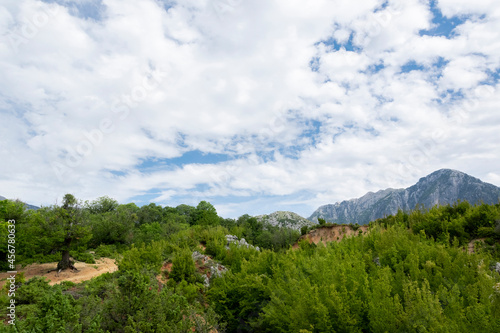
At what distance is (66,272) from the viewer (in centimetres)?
1672

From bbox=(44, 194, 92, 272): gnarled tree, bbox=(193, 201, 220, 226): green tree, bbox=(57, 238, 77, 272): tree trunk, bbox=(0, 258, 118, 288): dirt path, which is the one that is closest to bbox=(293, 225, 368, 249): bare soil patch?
bbox=(0, 258, 118, 288): dirt path

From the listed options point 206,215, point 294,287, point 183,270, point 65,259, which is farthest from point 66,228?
point 206,215

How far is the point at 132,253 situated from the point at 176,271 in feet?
7.11

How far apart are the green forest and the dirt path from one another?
0.88 m

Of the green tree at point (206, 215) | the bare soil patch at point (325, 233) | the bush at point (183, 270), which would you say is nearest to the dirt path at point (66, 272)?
the bush at point (183, 270)

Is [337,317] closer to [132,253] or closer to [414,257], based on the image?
[414,257]

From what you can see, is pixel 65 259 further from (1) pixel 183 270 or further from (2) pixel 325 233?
(2) pixel 325 233

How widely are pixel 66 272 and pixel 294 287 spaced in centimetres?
1651

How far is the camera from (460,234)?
409 inches

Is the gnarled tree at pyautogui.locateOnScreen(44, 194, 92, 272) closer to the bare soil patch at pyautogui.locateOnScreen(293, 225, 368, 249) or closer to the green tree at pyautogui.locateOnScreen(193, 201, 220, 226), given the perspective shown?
the bare soil patch at pyautogui.locateOnScreen(293, 225, 368, 249)

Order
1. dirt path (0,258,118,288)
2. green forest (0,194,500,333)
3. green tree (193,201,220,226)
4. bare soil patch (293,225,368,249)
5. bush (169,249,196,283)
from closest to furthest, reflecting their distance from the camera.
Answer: green forest (0,194,500,333) < bush (169,249,196,283) < dirt path (0,258,118,288) < bare soil patch (293,225,368,249) < green tree (193,201,220,226)

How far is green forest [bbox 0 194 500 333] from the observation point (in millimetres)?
4684

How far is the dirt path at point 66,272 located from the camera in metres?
15.3

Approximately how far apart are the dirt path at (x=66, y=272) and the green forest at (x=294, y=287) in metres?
0.88
